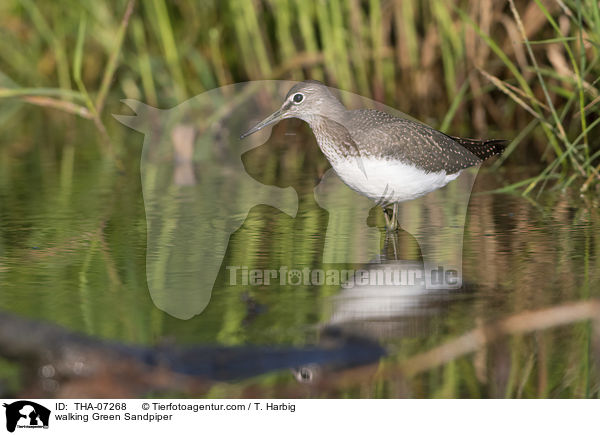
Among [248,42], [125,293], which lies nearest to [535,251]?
[125,293]

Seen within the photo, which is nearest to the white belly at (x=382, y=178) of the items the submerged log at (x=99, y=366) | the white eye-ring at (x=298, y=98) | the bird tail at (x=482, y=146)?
the white eye-ring at (x=298, y=98)

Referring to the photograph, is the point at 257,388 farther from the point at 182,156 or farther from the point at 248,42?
the point at 248,42

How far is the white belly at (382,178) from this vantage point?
16.2ft

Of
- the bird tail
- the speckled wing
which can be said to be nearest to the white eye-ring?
the speckled wing

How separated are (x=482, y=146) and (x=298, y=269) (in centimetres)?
Result: 188

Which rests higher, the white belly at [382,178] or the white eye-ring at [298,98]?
the white eye-ring at [298,98]

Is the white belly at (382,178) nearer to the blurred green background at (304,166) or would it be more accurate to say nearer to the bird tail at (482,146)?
the blurred green background at (304,166)

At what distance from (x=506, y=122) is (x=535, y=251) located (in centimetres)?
384
